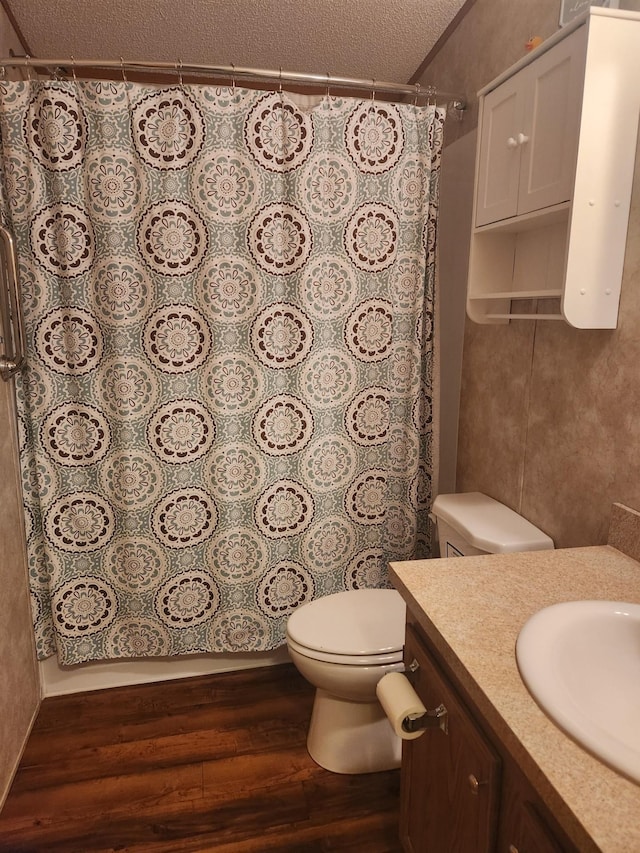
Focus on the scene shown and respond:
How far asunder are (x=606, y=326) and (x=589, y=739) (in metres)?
0.92

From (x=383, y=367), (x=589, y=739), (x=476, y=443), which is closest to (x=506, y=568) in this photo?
(x=589, y=739)

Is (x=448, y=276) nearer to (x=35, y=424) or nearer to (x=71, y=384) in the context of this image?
(x=71, y=384)

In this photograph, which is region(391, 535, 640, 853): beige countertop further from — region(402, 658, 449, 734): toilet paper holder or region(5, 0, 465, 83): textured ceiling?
region(5, 0, 465, 83): textured ceiling

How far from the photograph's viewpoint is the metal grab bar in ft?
5.53

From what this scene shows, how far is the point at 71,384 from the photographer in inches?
73.7

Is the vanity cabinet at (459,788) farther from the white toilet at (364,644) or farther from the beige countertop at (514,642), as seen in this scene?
the white toilet at (364,644)

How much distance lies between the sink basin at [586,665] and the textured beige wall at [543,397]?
40 cm

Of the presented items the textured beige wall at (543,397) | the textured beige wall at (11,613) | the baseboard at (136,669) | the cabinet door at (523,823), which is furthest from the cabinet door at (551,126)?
the baseboard at (136,669)

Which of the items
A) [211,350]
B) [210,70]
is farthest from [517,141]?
[211,350]

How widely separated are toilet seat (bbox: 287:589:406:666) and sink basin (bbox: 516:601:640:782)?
2.30ft

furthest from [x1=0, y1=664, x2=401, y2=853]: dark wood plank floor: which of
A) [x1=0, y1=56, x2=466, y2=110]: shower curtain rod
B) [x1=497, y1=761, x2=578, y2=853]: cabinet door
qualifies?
[x1=0, y1=56, x2=466, y2=110]: shower curtain rod

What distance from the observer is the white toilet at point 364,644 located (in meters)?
1.57

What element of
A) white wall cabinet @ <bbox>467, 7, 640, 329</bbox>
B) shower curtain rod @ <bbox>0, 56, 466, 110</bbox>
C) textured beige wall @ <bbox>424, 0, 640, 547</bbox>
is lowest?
textured beige wall @ <bbox>424, 0, 640, 547</bbox>

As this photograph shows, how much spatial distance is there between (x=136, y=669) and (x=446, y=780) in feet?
4.83
